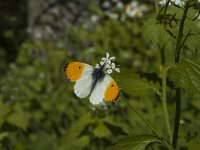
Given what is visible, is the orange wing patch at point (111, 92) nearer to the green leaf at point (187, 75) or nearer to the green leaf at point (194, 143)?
the green leaf at point (187, 75)

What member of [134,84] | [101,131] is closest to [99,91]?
[134,84]

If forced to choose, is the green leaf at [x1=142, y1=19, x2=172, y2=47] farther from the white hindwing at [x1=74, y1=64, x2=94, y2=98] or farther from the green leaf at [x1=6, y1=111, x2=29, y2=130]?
the green leaf at [x1=6, y1=111, x2=29, y2=130]

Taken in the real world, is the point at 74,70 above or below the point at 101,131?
above

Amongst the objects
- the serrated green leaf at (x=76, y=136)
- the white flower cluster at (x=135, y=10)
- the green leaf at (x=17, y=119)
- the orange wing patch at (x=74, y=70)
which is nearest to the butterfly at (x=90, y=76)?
the orange wing patch at (x=74, y=70)

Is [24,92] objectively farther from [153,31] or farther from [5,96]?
[153,31]

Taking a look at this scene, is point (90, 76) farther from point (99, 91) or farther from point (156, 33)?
point (156, 33)
